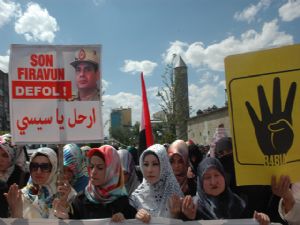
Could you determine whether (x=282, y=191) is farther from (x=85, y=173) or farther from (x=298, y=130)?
(x=85, y=173)

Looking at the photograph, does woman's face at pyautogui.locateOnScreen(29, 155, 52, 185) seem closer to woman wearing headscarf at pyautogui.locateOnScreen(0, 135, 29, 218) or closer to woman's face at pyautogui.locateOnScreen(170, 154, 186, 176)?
woman wearing headscarf at pyautogui.locateOnScreen(0, 135, 29, 218)

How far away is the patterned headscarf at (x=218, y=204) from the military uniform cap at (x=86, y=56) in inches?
51.9

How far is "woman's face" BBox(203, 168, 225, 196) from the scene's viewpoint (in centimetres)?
293

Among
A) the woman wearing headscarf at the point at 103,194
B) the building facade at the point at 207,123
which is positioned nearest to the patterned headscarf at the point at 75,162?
the woman wearing headscarf at the point at 103,194

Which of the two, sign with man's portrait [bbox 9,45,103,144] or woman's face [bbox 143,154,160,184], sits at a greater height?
sign with man's portrait [bbox 9,45,103,144]

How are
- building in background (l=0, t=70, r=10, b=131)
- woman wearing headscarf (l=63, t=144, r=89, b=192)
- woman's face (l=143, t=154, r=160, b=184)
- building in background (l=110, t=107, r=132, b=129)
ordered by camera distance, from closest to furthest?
woman's face (l=143, t=154, r=160, b=184)
woman wearing headscarf (l=63, t=144, r=89, b=192)
building in background (l=110, t=107, r=132, b=129)
building in background (l=0, t=70, r=10, b=131)

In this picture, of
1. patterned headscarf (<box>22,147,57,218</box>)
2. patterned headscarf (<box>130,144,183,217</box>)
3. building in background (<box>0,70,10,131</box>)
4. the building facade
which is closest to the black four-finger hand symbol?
patterned headscarf (<box>130,144,183,217</box>)

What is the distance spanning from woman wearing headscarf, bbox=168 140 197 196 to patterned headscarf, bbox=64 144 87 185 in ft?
3.58

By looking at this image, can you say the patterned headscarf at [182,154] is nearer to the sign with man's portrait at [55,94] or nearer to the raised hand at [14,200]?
the sign with man's portrait at [55,94]

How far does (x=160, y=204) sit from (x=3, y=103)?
207 feet

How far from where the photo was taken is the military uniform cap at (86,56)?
343cm

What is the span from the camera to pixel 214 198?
2.92 metres

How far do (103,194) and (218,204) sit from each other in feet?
2.94

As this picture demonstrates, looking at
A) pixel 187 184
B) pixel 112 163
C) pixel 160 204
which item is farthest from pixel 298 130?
pixel 187 184
